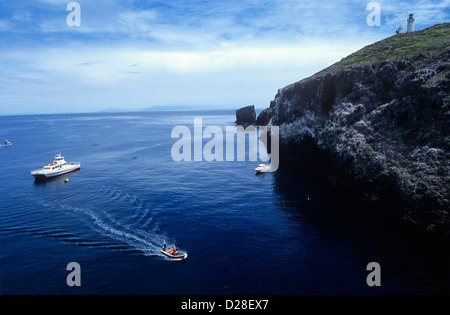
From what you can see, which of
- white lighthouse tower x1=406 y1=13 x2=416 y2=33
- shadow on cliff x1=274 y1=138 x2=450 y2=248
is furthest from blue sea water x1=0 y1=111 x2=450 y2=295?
white lighthouse tower x1=406 y1=13 x2=416 y2=33

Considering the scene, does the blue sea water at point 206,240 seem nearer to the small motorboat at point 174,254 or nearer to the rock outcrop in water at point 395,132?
the small motorboat at point 174,254

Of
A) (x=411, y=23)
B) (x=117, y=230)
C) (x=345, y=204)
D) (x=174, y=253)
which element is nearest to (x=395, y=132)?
(x=345, y=204)

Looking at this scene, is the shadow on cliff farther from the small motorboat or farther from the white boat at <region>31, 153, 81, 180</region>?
the white boat at <region>31, 153, 81, 180</region>

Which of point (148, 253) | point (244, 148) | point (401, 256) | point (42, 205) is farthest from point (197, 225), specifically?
point (244, 148)

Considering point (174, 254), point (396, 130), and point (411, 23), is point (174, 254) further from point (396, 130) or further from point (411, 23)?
point (411, 23)

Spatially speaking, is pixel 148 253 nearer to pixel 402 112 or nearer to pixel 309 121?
pixel 402 112

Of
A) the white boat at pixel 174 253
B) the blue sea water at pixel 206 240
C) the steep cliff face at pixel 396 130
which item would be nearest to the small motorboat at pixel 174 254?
the white boat at pixel 174 253
